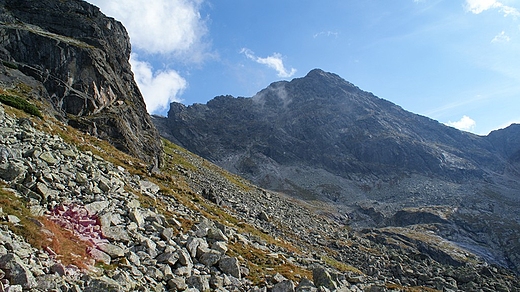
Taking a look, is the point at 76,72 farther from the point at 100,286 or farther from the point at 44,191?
the point at 100,286

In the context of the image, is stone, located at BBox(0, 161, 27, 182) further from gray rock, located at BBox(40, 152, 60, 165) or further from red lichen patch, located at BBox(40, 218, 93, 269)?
red lichen patch, located at BBox(40, 218, 93, 269)

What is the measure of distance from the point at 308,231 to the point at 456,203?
12473 cm

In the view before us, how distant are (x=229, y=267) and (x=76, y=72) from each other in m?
50.0

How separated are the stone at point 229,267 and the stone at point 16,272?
7807mm

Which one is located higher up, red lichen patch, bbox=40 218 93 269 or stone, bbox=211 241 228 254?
red lichen patch, bbox=40 218 93 269

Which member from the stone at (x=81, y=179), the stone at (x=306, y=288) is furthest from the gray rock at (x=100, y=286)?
the stone at (x=81, y=179)

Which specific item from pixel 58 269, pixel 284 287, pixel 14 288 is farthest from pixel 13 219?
pixel 284 287

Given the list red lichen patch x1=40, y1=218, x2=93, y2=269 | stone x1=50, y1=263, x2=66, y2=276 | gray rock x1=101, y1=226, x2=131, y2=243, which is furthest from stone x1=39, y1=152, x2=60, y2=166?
stone x1=50, y1=263, x2=66, y2=276

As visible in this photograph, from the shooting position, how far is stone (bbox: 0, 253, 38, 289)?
889cm

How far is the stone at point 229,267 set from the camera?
50.1ft

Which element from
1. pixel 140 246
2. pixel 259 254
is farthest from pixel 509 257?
pixel 140 246

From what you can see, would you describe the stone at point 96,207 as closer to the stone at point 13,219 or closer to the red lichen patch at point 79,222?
the red lichen patch at point 79,222

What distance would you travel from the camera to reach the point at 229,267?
1535 cm

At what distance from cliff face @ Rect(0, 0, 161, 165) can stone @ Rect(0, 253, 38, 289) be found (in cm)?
3769
